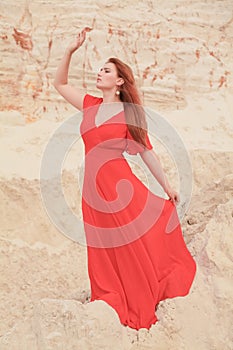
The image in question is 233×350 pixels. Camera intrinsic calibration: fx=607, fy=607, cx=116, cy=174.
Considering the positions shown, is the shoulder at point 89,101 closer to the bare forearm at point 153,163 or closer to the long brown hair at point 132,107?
the long brown hair at point 132,107

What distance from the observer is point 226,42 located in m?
7.28

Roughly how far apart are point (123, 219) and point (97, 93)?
4050 mm

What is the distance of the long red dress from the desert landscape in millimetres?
86

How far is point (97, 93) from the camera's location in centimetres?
661

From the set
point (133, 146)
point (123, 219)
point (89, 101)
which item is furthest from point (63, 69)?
point (123, 219)

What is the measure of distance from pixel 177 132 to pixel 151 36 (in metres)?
1.23

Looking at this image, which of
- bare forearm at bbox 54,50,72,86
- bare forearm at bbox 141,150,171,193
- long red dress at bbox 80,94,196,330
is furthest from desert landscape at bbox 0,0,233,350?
bare forearm at bbox 54,50,72,86

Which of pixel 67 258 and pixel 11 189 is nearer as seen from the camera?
pixel 67 258

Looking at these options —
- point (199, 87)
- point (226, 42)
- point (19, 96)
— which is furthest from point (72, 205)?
point (226, 42)

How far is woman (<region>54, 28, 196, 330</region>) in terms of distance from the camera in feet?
8.71

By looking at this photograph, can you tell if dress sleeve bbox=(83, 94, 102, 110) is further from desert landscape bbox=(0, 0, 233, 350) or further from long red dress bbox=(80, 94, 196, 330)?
desert landscape bbox=(0, 0, 233, 350)

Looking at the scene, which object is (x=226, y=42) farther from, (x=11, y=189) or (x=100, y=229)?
(x=100, y=229)

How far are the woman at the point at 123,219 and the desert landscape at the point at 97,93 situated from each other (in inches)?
4.1

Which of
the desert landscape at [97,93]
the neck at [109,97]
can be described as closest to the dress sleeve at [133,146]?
the neck at [109,97]
